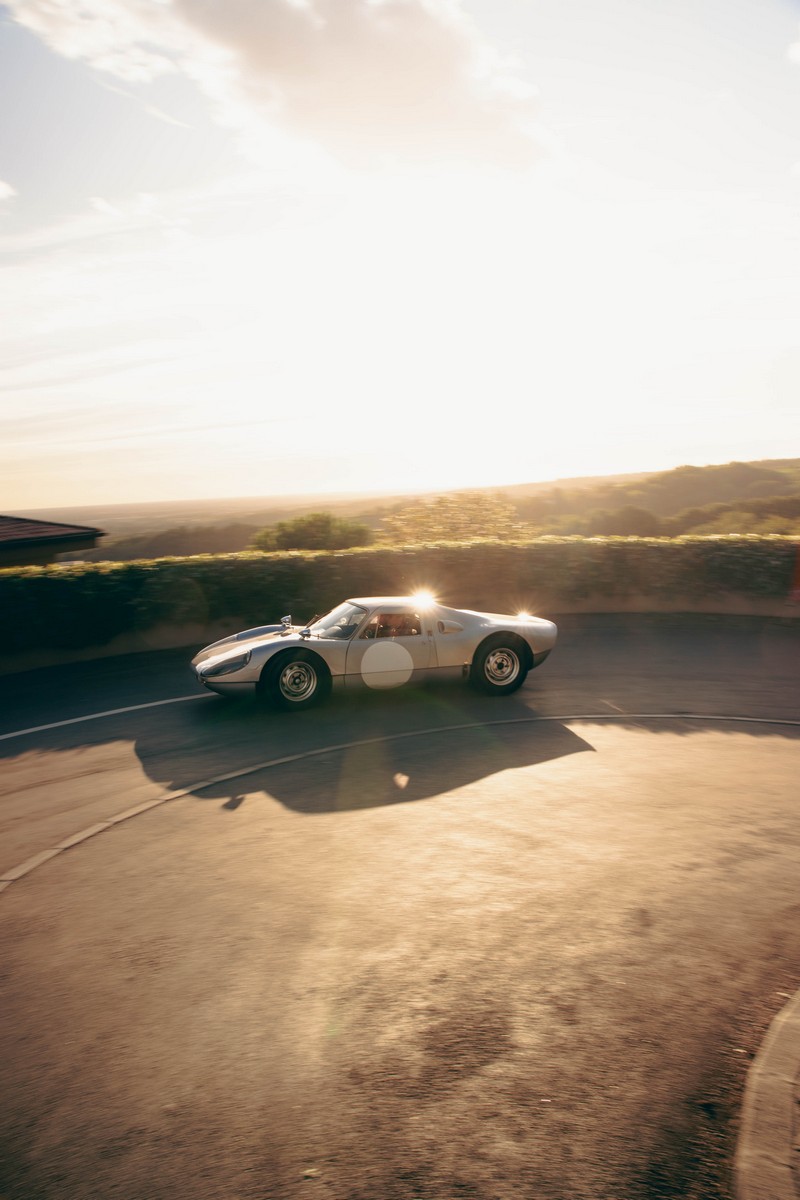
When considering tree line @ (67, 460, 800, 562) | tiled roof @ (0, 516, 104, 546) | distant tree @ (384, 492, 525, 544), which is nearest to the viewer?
tiled roof @ (0, 516, 104, 546)

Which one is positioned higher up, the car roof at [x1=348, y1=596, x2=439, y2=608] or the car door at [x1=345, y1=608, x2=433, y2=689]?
the car roof at [x1=348, y1=596, x2=439, y2=608]

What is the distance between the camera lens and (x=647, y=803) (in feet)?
23.2

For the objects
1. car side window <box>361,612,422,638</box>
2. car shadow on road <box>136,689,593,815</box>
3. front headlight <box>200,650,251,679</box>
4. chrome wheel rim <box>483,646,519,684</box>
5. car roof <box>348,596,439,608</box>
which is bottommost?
car shadow on road <box>136,689,593,815</box>

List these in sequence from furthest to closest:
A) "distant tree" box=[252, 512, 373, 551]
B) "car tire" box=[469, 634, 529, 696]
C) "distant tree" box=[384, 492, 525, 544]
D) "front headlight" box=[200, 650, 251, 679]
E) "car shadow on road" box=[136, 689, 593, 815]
A: "distant tree" box=[252, 512, 373, 551] → "distant tree" box=[384, 492, 525, 544] → "car tire" box=[469, 634, 529, 696] → "front headlight" box=[200, 650, 251, 679] → "car shadow on road" box=[136, 689, 593, 815]

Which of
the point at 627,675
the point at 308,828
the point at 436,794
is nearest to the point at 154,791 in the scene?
the point at 308,828

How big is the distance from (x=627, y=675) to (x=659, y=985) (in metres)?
8.29

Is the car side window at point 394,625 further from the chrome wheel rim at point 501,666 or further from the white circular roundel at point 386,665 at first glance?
the chrome wheel rim at point 501,666

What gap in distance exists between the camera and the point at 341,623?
10.1m

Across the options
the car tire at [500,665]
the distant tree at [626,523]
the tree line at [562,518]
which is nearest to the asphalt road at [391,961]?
the car tire at [500,665]

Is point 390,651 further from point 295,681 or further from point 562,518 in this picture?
point 562,518

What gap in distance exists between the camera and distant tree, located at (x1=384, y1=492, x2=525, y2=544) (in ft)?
80.6

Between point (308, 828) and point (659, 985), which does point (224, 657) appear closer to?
point (308, 828)

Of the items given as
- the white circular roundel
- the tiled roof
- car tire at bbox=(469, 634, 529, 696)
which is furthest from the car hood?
the tiled roof

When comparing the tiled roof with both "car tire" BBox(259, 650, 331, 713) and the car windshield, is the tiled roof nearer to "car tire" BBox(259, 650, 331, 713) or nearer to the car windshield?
the car windshield
